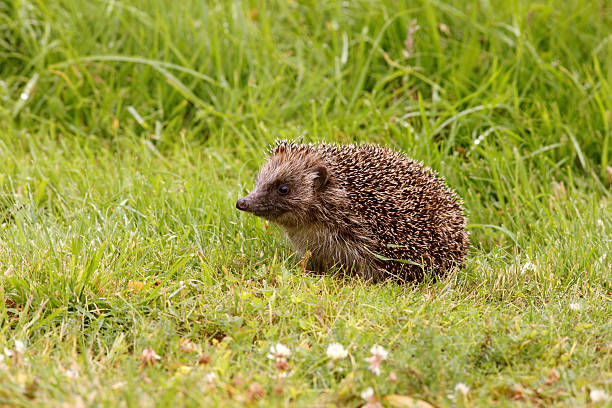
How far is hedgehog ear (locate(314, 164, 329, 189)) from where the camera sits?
16.5 feet

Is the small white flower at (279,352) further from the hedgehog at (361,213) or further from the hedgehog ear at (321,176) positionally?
the hedgehog ear at (321,176)

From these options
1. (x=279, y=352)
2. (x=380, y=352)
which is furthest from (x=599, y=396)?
(x=279, y=352)

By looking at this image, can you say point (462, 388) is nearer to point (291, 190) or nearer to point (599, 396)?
point (599, 396)

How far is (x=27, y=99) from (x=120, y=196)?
2.29 metres

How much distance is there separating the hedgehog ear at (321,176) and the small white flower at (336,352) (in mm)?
1650

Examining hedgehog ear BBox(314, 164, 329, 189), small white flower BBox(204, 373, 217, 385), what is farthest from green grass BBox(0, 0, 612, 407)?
hedgehog ear BBox(314, 164, 329, 189)

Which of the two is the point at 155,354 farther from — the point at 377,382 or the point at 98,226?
the point at 98,226

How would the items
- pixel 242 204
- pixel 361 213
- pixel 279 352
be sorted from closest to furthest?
pixel 279 352
pixel 242 204
pixel 361 213

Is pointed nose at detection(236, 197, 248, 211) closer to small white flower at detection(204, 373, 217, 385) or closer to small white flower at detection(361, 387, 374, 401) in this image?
small white flower at detection(204, 373, 217, 385)

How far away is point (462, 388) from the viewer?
11.0 feet

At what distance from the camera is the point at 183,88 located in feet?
23.3

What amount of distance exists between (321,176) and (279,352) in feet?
5.62

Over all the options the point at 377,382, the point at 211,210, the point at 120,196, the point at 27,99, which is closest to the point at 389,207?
the point at 211,210

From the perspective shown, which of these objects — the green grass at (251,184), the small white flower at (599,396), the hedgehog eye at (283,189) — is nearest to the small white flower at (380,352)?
the green grass at (251,184)
